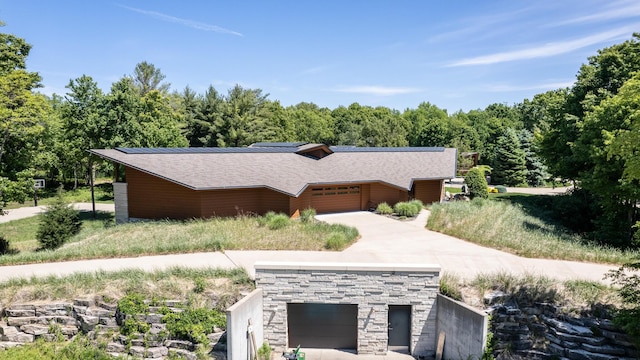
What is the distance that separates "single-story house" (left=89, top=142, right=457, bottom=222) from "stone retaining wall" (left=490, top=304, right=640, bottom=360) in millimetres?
11128

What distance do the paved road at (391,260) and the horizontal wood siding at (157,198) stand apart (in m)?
5.71

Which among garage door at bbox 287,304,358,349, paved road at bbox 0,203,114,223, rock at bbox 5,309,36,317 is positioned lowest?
garage door at bbox 287,304,358,349

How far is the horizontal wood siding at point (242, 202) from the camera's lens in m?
19.7

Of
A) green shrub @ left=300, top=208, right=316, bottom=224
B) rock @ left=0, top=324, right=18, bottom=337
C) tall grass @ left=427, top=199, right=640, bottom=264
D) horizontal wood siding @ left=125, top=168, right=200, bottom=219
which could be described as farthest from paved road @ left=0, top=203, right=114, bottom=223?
tall grass @ left=427, top=199, right=640, bottom=264

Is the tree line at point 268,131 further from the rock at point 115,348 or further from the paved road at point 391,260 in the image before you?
the rock at point 115,348

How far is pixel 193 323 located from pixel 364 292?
510 centimetres

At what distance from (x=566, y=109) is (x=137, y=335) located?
2653 centimetres

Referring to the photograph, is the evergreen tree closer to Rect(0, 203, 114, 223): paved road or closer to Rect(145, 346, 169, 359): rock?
Rect(0, 203, 114, 223): paved road

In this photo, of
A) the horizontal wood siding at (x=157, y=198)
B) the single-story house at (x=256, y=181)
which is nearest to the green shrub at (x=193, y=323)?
the single-story house at (x=256, y=181)

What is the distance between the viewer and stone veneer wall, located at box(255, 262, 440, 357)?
37.7ft

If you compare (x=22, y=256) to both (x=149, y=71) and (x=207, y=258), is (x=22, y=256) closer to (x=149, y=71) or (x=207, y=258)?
(x=207, y=258)

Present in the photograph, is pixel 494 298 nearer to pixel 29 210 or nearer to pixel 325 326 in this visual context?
pixel 325 326

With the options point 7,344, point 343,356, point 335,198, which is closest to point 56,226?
point 7,344

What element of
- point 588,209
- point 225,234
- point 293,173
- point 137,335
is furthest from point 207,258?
point 588,209
